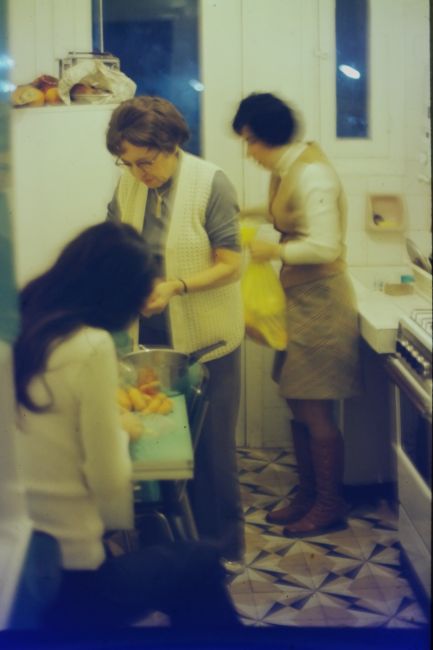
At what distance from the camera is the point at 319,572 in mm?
2303

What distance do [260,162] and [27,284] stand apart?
0.57 meters

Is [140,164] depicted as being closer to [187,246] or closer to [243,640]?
[187,246]

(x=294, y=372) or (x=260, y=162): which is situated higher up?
(x=260, y=162)

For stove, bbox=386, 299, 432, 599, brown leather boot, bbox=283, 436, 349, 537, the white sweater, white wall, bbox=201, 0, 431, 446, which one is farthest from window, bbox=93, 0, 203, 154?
brown leather boot, bbox=283, 436, 349, 537

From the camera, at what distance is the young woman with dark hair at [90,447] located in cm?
218

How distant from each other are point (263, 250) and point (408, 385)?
1.43 ft

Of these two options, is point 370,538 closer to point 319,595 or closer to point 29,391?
point 319,595

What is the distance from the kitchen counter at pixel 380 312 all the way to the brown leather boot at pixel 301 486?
10.0 inches

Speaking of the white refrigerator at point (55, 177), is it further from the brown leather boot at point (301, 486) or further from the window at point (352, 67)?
the brown leather boot at point (301, 486)

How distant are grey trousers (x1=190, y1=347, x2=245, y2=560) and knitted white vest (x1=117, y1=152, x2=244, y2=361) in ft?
0.24

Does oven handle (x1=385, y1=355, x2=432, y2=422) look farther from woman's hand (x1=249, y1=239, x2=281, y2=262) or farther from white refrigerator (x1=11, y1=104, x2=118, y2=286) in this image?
white refrigerator (x1=11, y1=104, x2=118, y2=286)

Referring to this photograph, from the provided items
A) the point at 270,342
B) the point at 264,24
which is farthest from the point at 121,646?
the point at 264,24

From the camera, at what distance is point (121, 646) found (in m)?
2.33

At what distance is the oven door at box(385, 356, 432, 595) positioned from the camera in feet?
7.43
